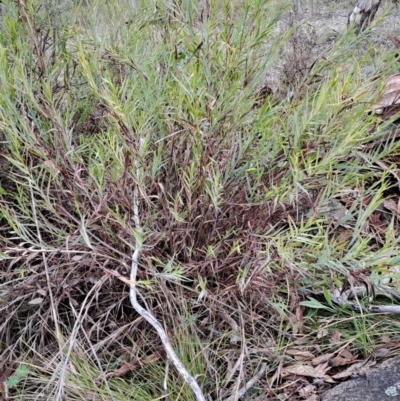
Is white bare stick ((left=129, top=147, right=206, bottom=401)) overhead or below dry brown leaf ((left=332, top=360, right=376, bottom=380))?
overhead

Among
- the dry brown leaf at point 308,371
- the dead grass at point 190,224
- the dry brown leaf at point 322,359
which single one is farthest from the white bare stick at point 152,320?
the dry brown leaf at point 322,359

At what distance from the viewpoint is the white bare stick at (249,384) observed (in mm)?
1600

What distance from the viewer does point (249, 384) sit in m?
1.64

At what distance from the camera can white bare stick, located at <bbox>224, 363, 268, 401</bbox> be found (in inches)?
63.0

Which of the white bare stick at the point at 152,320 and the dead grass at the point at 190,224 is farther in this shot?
the dead grass at the point at 190,224

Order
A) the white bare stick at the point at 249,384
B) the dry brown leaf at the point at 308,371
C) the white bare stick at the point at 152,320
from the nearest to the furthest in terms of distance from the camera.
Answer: the white bare stick at the point at 152,320, the white bare stick at the point at 249,384, the dry brown leaf at the point at 308,371

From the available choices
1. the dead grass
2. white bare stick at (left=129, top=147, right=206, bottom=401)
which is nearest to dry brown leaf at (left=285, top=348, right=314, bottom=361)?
the dead grass

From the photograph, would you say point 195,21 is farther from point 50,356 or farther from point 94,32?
point 50,356

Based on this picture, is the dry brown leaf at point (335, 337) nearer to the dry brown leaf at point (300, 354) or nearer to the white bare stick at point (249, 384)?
the dry brown leaf at point (300, 354)

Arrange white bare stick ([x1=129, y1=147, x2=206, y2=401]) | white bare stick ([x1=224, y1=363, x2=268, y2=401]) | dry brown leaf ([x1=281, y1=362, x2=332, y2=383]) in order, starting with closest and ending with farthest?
white bare stick ([x1=129, y1=147, x2=206, y2=401]), white bare stick ([x1=224, y1=363, x2=268, y2=401]), dry brown leaf ([x1=281, y1=362, x2=332, y2=383])

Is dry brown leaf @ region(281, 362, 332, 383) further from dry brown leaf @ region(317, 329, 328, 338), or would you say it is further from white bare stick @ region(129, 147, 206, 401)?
white bare stick @ region(129, 147, 206, 401)

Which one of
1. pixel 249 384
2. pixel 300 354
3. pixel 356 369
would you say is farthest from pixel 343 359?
pixel 249 384

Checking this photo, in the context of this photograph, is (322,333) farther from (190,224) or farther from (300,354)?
(190,224)

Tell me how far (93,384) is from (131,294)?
36cm
